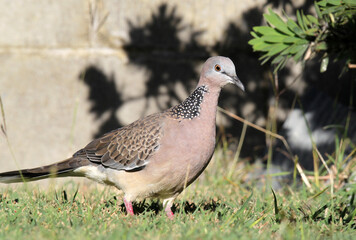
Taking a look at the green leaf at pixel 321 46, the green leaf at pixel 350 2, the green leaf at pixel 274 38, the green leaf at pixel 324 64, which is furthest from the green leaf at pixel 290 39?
the green leaf at pixel 350 2

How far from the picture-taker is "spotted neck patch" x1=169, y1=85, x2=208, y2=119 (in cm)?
457

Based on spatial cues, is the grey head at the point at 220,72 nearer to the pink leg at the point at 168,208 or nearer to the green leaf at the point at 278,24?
the green leaf at the point at 278,24

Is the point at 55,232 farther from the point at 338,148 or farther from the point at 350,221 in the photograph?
the point at 338,148

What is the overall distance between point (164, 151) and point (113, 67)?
3.15 meters

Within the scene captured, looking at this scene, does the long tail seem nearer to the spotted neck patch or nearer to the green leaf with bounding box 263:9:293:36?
the spotted neck patch

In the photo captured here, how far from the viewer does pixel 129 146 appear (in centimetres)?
477

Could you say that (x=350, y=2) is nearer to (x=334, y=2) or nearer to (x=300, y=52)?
(x=334, y=2)

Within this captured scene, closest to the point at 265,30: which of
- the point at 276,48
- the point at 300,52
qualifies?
the point at 276,48

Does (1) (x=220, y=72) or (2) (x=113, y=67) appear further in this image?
(2) (x=113, y=67)

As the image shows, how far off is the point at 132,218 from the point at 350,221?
72.9 inches

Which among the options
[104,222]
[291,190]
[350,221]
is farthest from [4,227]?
[291,190]

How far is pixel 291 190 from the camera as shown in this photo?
6.10 meters

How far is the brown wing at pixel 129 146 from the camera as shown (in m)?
4.58

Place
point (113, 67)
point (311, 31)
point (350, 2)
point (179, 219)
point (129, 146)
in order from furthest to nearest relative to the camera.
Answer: point (113, 67)
point (129, 146)
point (311, 31)
point (179, 219)
point (350, 2)
